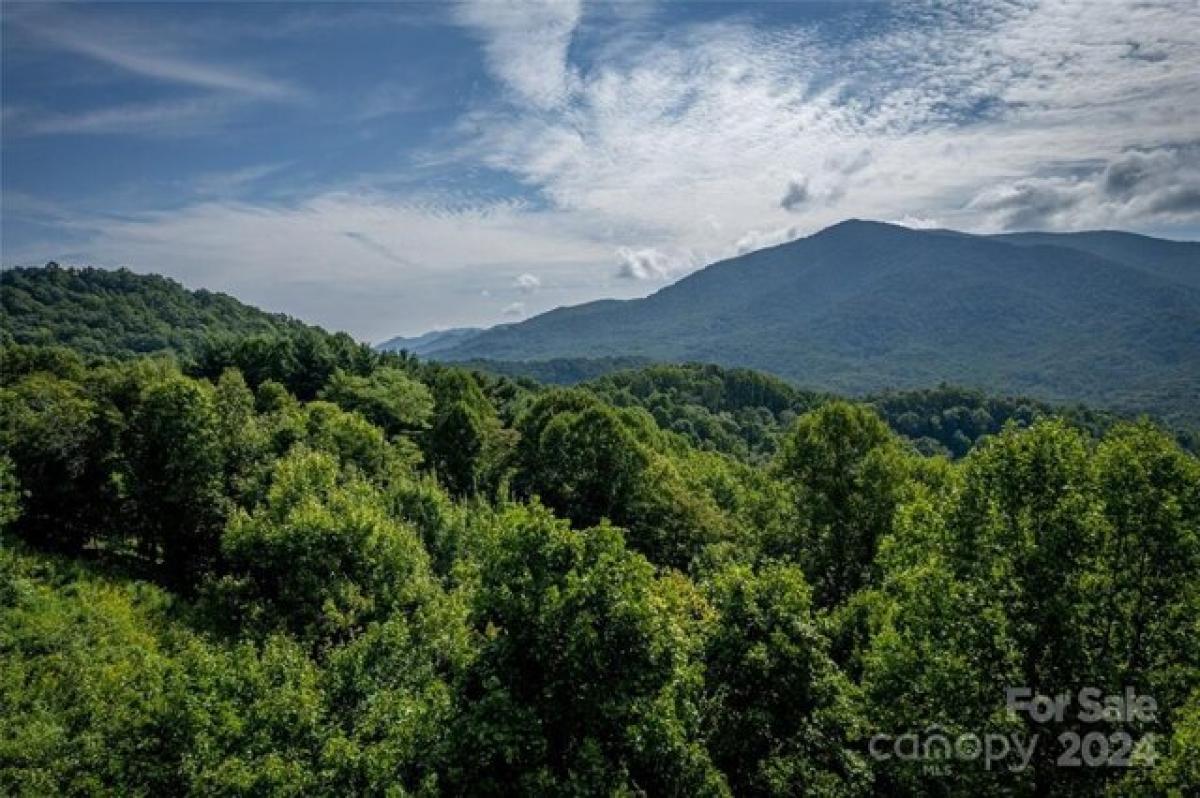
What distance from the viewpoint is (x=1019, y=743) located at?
1462 cm

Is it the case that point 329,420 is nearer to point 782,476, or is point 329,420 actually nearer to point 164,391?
point 164,391

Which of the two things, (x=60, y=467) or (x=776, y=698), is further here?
(x=60, y=467)

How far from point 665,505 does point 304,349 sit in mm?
60290

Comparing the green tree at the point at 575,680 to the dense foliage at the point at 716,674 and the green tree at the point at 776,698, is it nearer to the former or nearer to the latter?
the dense foliage at the point at 716,674

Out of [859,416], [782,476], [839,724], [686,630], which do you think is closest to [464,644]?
[686,630]

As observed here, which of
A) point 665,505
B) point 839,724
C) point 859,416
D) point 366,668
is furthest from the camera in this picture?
point 665,505

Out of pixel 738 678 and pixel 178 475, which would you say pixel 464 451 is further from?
pixel 738 678

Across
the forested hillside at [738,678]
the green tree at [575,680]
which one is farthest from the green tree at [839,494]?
the green tree at [575,680]

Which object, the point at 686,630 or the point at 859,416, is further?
the point at 859,416

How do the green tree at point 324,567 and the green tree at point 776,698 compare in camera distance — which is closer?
the green tree at point 776,698

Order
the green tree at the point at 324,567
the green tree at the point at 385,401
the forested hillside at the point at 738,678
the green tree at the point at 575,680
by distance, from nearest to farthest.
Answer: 1. the green tree at the point at 575,680
2. the forested hillside at the point at 738,678
3. the green tree at the point at 324,567
4. the green tree at the point at 385,401

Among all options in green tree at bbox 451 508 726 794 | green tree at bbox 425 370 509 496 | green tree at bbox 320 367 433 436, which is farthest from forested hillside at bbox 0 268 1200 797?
green tree at bbox 320 367 433 436

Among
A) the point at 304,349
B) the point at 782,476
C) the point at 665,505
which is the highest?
the point at 304,349

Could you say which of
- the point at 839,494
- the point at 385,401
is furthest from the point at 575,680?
the point at 385,401
